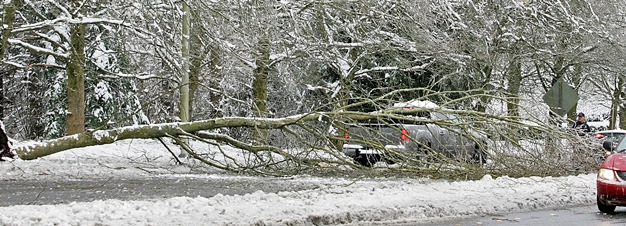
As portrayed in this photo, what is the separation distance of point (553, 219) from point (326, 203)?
2949 millimetres

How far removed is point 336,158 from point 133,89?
12.3 meters

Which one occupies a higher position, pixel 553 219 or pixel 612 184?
pixel 612 184

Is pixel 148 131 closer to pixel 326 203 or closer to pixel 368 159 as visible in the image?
pixel 368 159

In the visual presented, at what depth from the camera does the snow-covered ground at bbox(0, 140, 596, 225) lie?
913 centimetres

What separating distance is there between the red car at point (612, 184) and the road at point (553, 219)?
7.1 inches

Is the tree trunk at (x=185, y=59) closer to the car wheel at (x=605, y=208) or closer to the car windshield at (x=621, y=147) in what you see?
the car windshield at (x=621, y=147)

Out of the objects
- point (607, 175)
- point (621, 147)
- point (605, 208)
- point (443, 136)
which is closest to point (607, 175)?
point (607, 175)

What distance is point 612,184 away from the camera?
10.7 metres

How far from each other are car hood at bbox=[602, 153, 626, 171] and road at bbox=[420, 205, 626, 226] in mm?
660

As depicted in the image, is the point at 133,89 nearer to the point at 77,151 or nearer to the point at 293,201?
the point at 77,151

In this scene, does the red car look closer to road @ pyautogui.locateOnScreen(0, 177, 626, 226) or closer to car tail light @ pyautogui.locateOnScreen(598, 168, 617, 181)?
car tail light @ pyautogui.locateOnScreen(598, 168, 617, 181)

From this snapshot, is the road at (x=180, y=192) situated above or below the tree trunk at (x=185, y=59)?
below

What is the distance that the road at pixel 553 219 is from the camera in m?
9.92

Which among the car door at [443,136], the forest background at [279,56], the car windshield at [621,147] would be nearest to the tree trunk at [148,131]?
the forest background at [279,56]
